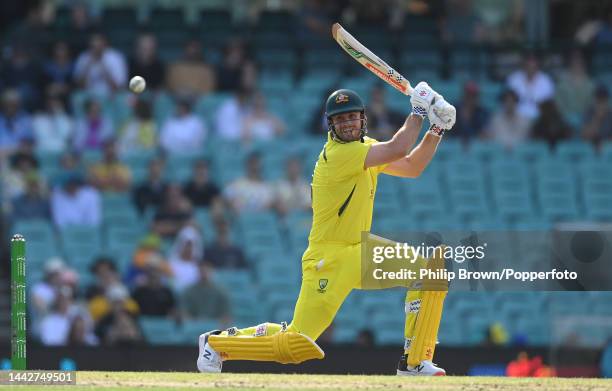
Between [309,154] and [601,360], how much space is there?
4.68 m

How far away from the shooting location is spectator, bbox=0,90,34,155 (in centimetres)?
1797

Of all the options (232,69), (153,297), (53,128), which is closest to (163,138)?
(53,128)

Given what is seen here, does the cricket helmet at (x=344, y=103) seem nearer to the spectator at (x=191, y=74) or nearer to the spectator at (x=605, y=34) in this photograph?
the spectator at (x=191, y=74)

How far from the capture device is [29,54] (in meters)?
18.9

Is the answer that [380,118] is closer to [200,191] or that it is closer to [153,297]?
[200,191]

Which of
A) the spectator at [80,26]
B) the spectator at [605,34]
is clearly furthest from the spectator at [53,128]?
the spectator at [605,34]

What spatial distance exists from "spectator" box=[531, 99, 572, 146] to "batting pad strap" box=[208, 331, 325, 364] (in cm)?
908

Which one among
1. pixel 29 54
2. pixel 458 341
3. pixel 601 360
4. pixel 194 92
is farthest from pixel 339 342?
pixel 29 54

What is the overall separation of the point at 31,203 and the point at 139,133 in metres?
1.61

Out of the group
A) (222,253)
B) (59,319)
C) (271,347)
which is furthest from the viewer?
(222,253)

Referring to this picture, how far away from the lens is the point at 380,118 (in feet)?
59.0

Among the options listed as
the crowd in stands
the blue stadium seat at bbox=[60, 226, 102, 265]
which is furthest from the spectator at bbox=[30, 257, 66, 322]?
the blue stadium seat at bbox=[60, 226, 102, 265]

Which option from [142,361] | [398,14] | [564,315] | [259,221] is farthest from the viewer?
A: [398,14]

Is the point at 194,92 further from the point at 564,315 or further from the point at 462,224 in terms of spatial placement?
the point at 564,315
